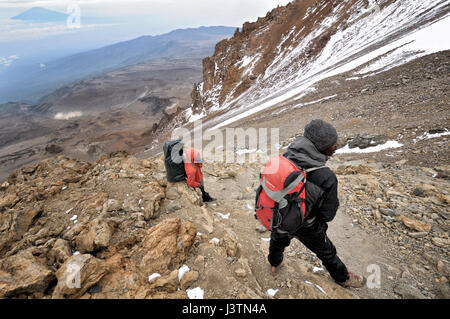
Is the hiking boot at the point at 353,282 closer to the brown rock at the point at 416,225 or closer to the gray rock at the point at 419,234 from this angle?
the gray rock at the point at 419,234

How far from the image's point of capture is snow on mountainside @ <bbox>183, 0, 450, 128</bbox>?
1549 cm

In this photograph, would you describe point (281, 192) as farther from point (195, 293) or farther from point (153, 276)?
point (153, 276)

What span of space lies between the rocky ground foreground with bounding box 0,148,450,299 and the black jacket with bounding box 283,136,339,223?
4.38 feet

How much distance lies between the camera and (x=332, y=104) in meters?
12.4

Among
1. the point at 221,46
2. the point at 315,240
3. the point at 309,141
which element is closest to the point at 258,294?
the point at 315,240

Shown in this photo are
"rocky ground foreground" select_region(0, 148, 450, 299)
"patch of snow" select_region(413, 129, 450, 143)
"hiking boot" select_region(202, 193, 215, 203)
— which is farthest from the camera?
"patch of snow" select_region(413, 129, 450, 143)

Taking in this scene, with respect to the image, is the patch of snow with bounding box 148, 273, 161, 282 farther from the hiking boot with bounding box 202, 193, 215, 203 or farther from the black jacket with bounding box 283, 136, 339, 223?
the hiking boot with bounding box 202, 193, 215, 203

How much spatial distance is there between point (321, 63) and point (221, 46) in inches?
1286

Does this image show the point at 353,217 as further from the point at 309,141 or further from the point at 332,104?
the point at 332,104

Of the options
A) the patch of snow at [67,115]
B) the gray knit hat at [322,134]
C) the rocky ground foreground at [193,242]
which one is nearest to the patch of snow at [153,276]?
the rocky ground foreground at [193,242]

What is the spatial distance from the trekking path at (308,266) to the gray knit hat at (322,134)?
1934 mm

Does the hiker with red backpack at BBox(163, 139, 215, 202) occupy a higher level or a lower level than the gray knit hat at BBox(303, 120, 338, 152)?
lower

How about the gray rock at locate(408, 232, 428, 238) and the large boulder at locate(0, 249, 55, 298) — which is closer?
the large boulder at locate(0, 249, 55, 298)

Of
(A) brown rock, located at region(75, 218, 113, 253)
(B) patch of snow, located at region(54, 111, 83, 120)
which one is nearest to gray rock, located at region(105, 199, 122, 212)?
(A) brown rock, located at region(75, 218, 113, 253)
